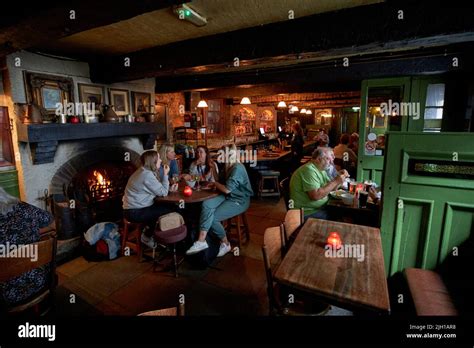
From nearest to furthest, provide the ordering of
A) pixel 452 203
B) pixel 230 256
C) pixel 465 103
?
pixel 452 203, pixel 230 256, pixel 465 103

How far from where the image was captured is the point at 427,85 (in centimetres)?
472

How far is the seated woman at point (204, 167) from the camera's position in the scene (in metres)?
4.29

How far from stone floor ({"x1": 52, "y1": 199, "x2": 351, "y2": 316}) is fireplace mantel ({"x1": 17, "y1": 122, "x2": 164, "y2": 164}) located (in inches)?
63.4

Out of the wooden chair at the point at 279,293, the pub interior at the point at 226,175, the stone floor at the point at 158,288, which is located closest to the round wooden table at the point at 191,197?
the pub interior at the point at 226,175

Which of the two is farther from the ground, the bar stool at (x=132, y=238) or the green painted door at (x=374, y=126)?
the green painted door at (x=374, y=126)

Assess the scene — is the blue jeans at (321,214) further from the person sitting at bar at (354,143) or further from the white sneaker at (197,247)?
the person sitting at bar at (354,143)

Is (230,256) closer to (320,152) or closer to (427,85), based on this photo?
(320,152)

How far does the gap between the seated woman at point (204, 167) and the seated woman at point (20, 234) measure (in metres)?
2.33

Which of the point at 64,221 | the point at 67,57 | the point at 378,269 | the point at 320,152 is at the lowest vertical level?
the point at 64,221

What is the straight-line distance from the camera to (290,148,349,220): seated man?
308 cm

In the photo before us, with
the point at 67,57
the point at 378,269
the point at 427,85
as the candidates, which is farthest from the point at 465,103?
the point at 67,57

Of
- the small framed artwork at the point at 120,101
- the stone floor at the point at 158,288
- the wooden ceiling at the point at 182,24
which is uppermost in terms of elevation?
the wooden ceiling at the point at 182,24

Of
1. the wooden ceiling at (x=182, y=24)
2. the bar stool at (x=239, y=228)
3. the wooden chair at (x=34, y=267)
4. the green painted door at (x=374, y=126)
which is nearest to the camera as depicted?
the wooden chair at (x=34, y=267)

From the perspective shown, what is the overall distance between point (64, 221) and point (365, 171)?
18.0 ft
